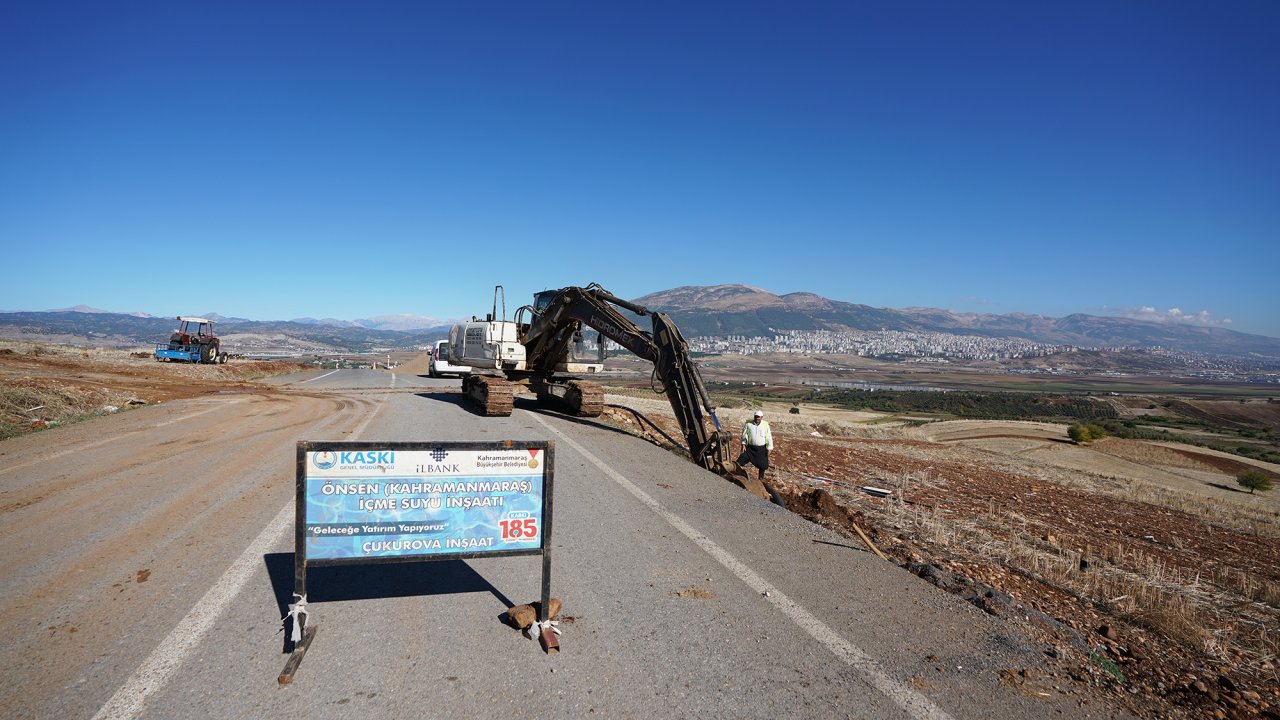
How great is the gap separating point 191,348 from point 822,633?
158ft

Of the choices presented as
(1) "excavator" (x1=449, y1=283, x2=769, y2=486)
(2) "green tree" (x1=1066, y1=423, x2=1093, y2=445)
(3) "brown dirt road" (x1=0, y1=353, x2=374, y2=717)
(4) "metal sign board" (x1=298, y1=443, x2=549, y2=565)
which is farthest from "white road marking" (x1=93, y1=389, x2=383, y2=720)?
(2) "green tree" (x1=1066, y1=423, x2=1093, y2=445)

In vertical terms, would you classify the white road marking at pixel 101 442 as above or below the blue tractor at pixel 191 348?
below

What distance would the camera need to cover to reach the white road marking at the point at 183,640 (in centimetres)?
351

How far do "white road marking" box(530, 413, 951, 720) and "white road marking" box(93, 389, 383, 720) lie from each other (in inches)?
168

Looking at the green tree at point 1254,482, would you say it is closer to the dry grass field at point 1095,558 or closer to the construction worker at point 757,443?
the dry grass field at point 1095,558

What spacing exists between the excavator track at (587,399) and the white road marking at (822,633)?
9329mm

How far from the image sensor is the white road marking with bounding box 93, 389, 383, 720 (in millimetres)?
3515

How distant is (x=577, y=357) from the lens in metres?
18.5

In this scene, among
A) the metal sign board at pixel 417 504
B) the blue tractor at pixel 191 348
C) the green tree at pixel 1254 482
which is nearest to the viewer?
the metal sign board at pixel 417 504

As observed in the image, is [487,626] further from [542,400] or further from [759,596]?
[542,400]

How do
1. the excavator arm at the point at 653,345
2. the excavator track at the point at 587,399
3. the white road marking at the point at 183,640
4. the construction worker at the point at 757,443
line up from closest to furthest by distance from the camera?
the white road marking at the point at 183,640 → the construction worker at the point at 757,443 → the excavator arm at the point at 653,345 → the excavator track at the point at 587,399

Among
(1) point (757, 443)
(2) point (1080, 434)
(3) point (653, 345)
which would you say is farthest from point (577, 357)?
(2) point (1080, 434)

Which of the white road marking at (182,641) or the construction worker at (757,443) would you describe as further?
the construction worker at (757,443)

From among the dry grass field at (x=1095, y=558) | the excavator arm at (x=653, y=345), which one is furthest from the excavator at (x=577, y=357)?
the dry grass field at (x=1095, y=558)
